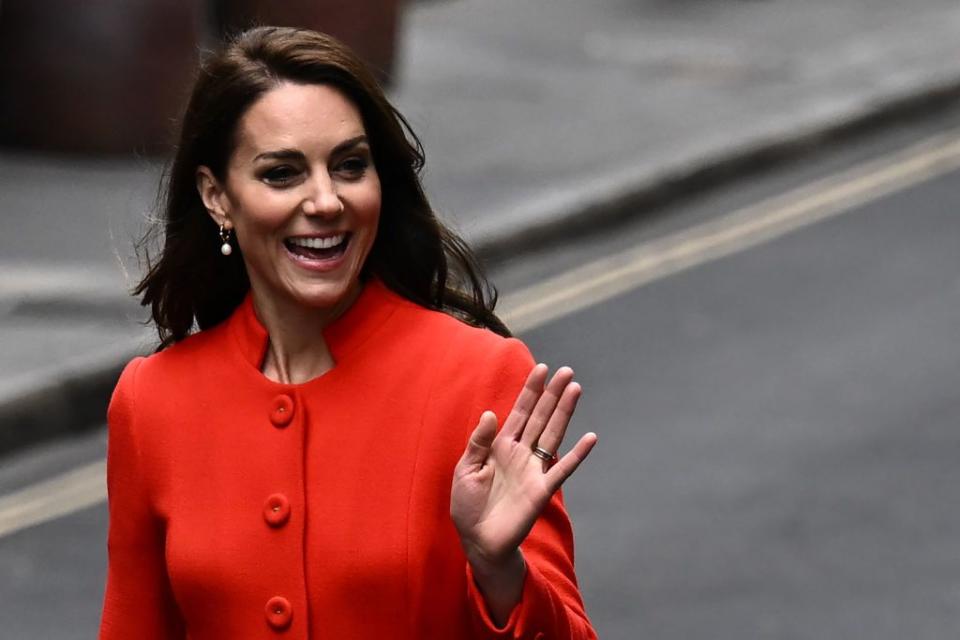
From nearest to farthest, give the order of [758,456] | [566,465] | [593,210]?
[566,465] → [758,456] → [593,210]

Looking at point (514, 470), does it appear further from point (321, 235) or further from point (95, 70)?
point (95, 70)

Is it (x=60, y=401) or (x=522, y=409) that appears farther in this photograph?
(x=60, y=401)

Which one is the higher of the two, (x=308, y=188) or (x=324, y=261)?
(x=308, y=188)

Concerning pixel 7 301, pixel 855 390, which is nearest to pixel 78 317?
pixel 7 301

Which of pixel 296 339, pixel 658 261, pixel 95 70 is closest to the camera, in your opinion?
pixel 296 339

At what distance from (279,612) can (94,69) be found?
10618mm

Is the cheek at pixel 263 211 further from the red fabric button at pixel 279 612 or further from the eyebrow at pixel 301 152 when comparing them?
the red fabric button at pixel 279 612

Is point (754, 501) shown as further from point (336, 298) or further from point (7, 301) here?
point (336, 298)

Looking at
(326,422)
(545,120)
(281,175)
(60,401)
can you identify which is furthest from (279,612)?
(545,120)

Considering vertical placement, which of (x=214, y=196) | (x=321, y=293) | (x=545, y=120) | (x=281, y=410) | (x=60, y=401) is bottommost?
(x=545, y=120)

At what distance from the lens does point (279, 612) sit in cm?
371

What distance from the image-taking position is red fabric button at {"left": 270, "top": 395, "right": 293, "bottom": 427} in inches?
150

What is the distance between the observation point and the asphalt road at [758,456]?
26.4 feet

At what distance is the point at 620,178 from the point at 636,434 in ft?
13.9
